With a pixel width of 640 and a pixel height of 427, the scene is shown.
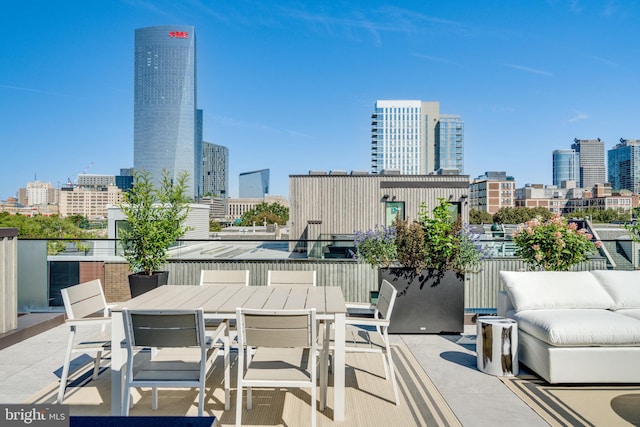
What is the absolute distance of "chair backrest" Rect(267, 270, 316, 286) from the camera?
450 cm

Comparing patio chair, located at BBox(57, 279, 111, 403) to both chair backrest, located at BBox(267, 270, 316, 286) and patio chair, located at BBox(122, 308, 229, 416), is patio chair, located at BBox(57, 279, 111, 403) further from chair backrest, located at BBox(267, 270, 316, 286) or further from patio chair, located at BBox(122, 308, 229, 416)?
chair backrest, located at BBox(267, 270, 316, 286)

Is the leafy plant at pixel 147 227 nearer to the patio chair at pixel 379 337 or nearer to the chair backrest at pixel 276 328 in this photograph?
the patio chair at pixel 379 337

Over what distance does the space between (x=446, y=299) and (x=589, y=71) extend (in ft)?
167

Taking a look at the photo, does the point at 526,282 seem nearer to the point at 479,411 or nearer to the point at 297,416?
the point at 479,411

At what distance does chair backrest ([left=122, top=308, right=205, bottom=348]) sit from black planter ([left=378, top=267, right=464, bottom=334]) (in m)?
2.97

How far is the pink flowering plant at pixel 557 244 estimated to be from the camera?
5.18 metres

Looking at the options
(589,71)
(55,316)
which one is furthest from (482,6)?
(589,71)

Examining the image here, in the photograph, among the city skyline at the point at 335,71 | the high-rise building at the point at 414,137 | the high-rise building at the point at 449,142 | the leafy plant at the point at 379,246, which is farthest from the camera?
the high-rise building at the point at 449,142

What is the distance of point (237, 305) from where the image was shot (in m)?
3.27

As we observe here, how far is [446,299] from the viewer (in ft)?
17.5

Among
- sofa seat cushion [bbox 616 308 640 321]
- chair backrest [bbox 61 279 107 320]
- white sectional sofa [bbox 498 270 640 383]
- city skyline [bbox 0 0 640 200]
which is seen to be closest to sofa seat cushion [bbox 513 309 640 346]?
white sectional sofa [bbox 498 270 640 383]

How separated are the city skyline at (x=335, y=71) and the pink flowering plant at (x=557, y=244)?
16.0 metres

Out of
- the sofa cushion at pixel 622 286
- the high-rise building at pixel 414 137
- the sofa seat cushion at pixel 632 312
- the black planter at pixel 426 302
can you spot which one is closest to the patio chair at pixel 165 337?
the black planter at pixel 426 302

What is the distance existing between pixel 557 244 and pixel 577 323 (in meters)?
1.57
